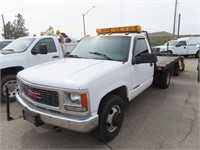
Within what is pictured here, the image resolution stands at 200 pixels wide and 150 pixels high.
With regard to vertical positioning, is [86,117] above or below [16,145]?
above

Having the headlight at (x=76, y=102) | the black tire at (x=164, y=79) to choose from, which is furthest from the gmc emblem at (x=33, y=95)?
the black tire at (x=164, y=79)

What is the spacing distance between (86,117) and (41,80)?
0.91 metres

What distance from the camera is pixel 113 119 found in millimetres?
3113

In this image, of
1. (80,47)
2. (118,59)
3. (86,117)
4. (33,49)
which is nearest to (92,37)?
(80,47)

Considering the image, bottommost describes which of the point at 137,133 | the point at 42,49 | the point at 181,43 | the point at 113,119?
the point at 137,133

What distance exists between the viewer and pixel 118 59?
140 inches

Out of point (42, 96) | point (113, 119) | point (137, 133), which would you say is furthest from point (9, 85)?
point (137, 133)

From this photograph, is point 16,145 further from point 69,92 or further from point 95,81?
point 95,81

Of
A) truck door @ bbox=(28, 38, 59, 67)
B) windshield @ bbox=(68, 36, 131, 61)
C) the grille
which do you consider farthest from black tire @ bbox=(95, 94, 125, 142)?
truck door @ bbox=(28, 38, 59, 67)

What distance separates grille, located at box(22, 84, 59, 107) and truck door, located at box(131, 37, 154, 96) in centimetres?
→ 175

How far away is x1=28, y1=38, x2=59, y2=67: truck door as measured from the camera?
5.52 metres

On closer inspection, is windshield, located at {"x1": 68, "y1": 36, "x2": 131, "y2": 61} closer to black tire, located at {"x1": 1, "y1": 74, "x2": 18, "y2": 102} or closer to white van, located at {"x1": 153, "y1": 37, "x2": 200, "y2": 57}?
black tire, located at {"x1": 1, "y1": 74, "x2": 18, "y2": 102}

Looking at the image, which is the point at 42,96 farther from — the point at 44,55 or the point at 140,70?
the point at 44,55

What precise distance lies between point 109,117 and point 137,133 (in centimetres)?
79
